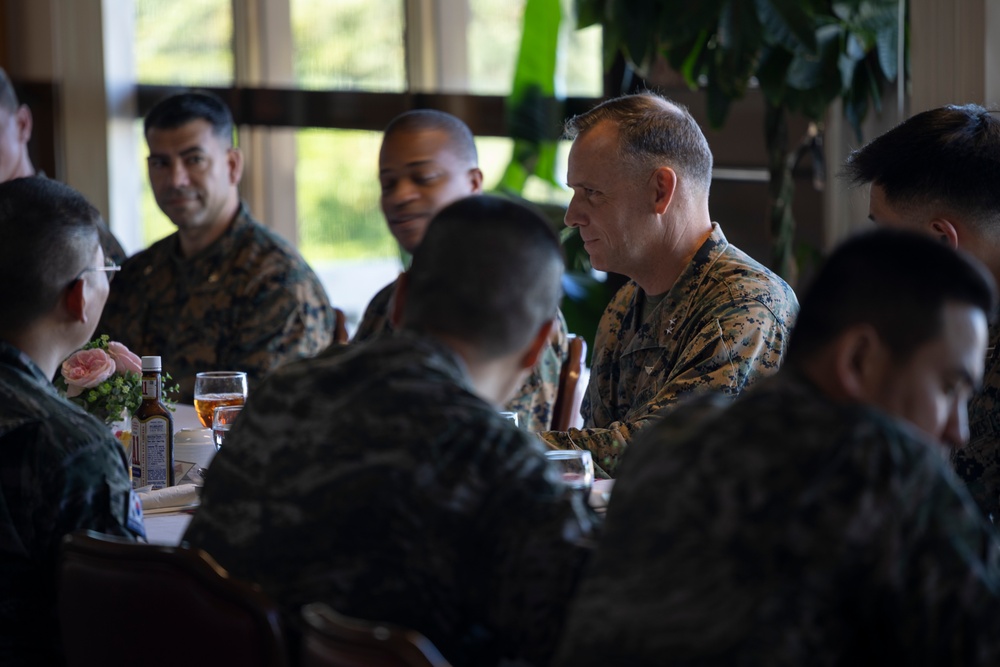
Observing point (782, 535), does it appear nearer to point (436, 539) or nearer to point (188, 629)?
point (436, 539)

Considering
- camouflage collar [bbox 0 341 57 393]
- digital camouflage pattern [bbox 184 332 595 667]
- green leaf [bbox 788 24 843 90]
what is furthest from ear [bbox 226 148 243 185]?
digital camouflage pattern [bbox 184 332 595 667]

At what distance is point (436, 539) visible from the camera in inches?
54.5

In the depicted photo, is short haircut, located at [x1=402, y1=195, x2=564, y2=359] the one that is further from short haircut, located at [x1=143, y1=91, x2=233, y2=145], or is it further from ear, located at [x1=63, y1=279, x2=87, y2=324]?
short haircut, located at [x1=143, y1=91, x2=233, y2=145]

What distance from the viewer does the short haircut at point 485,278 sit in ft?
5.08

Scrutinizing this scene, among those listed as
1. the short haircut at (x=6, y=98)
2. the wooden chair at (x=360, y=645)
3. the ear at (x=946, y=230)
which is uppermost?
the short haircut at (x=6, y=98)

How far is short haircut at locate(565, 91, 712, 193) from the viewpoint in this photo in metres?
2.74

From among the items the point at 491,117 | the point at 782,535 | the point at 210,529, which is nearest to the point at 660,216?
the point at 210,529

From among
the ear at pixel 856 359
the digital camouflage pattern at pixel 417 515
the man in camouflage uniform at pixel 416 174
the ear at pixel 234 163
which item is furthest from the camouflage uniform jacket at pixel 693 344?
Answer: the ear at pixel 234 163

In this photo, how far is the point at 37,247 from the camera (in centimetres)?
199

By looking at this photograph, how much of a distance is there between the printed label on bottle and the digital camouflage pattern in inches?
38.7

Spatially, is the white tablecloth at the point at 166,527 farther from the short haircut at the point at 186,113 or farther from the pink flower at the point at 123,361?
the short haircut at the point at 186,113

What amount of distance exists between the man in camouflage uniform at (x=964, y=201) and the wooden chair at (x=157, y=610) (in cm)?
131

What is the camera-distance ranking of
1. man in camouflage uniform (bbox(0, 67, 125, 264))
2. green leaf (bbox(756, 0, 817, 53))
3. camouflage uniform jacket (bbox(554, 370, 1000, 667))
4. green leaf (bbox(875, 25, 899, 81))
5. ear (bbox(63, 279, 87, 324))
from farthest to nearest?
man in camouflage uniform (bbox(0, 67, 125, 264)) < green leaf (bbox(875, 25, 899, 81)) < green leaf (bbox(756, 0, 817, 53)) < ear (bbox(63, 279, 87, 324)) < camouflage uniform jacket (bbox(554, 370, 1000, 667))

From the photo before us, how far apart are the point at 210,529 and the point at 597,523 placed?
47cm
